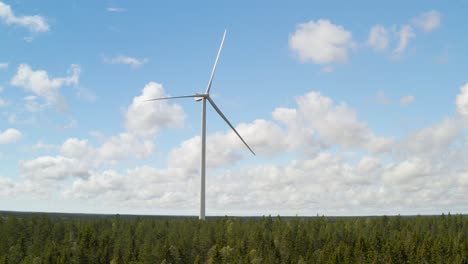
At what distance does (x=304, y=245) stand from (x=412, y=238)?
39.7 meters

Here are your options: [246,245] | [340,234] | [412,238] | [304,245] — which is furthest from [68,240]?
[412,238]

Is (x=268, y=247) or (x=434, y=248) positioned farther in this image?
(x=268, y=247)

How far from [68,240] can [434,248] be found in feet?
425

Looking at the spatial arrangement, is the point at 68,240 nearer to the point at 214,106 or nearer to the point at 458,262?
the point at 214,106

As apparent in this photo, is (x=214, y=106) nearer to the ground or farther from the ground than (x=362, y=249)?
farther from the ground

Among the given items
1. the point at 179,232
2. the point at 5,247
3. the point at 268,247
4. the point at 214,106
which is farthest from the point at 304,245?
the point at 5,247

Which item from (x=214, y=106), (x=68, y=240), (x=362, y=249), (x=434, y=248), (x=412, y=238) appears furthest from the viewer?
(x=68, y=240)

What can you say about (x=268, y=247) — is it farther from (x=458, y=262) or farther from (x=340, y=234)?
(x=458, y=262)

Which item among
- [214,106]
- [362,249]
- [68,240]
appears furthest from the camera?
[68,240]

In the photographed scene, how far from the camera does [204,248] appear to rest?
6767 inches

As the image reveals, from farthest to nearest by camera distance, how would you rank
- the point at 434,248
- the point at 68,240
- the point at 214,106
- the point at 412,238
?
1. the point at 68,240
2. the point at 412,238
3. the point at 434,248
4. the point at 214,106

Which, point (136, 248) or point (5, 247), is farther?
point (5, 247)

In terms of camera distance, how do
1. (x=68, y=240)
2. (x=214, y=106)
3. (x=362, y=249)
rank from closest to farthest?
1. (x=214, y=106)
2. (x=362, y=249)
3. (x=68, y=240)

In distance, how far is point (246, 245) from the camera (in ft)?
554
